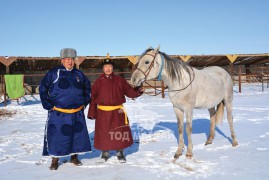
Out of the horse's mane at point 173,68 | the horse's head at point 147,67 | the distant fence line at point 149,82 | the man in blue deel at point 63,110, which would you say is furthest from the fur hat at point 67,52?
the distant fence line at point 149,82

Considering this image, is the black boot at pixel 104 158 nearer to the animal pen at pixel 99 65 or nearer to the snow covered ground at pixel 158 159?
Result: the snow covered ground at pixel 158 159

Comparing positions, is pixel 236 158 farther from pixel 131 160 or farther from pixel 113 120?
pixel 113 120

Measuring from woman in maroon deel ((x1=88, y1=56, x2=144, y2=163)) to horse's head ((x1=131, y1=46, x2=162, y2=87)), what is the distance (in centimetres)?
30

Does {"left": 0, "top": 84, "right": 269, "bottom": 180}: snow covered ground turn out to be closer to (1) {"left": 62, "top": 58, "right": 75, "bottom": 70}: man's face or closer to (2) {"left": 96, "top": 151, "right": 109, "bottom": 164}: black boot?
(2) {"left": 96, "top": 151, "right": 109, "bottom": 164}: black boot

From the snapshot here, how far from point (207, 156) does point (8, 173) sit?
290 centimetres

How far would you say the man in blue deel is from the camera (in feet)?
10.2

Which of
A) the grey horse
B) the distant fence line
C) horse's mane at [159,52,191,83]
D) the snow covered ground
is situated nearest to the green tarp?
the distant fence line

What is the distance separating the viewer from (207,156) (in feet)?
11.5

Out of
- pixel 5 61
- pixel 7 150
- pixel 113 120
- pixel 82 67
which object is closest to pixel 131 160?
pixel 113 120

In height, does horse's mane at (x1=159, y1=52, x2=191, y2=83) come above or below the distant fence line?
above

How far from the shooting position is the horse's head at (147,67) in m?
3.30

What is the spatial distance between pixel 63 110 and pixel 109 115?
677 mm

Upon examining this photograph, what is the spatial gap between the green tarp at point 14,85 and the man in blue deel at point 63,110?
374 inches

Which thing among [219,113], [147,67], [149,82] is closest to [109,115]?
[147,67]
